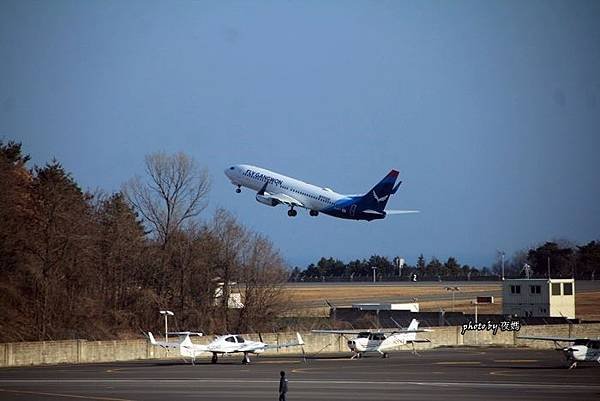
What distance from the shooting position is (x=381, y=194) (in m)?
98.8

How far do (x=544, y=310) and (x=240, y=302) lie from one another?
2803cm

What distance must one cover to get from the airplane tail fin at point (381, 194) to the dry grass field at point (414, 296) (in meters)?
10.0

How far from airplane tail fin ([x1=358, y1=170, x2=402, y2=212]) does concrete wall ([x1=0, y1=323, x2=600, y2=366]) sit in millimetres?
17246

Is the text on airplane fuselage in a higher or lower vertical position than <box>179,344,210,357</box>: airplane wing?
higher

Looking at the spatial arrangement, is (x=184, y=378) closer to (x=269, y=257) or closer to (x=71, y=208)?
(x=71, y=208)

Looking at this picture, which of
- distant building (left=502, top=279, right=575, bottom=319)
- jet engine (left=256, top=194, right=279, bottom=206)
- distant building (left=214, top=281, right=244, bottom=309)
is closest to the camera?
distant building (left=214, top=281, right=244, bottom=309)

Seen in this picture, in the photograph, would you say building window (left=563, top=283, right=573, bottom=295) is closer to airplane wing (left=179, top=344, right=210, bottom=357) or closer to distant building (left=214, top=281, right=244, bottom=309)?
distant building (left=214, top=281, right=244, bottom=309)

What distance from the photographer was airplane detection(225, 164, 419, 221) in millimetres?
99000

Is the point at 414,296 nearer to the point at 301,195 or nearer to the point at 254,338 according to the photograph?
the point at 301,195

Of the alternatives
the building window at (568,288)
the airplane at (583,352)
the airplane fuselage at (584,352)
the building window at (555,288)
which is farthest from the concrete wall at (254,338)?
the airplane fuselage at (584,352)

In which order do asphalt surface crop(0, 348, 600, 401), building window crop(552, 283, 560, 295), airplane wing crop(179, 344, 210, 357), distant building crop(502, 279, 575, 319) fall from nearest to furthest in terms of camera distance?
asphalt surface crop(0, 348, 600, 401), airplane wing crop(179, 344, 210, 357), distant building crop(502, 279, 575, 319), building window crop(552, 283, 560, 295)

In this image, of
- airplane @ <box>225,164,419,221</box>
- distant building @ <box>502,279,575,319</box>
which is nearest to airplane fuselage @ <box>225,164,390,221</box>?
airplane @ <box>225,164,419,221</box>

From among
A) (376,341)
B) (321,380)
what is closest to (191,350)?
(376,341)

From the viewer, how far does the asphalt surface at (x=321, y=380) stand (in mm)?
42062
